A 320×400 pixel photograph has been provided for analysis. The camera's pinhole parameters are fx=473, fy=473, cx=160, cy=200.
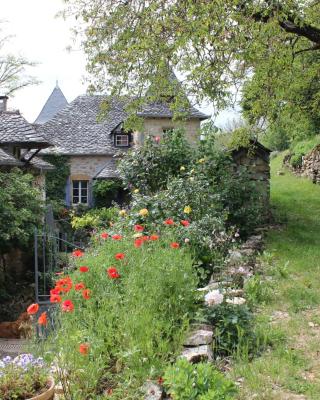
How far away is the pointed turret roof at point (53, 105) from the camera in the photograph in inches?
1382

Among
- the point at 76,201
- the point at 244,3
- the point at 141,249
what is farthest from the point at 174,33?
the point at 76,201

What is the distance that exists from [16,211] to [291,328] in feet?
29.6

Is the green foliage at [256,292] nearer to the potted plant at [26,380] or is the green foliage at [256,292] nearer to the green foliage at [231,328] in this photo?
the green foliage at [231,328]

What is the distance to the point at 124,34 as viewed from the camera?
863 cm

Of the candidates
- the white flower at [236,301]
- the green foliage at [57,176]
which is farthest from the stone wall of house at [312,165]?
the white flower at [236,301]

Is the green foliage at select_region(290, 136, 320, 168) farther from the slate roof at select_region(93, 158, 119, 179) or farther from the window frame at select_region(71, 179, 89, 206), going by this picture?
the window frame at select_region(71, 179, 89, 206)

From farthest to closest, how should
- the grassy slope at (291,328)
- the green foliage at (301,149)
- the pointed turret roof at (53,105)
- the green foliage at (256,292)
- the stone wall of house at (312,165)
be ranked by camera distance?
the pointed turret roof at (53,105), the green foliage at (301,149), the stone wall of house at (312,165), the green foliage at (256,292), the grassy slope at (291,328)

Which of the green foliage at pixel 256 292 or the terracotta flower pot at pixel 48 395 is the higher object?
the green foliage at pixel 256 292

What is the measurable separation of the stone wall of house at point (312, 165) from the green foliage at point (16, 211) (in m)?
12.1

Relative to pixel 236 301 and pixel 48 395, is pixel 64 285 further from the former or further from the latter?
pixel 236 301

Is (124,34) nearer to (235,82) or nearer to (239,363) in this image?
(235,82)

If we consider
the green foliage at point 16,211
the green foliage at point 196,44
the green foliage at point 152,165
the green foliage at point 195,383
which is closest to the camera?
the green foliage at point 195,383

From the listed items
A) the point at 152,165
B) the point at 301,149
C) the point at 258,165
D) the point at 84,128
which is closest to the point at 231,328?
the point at 152,165

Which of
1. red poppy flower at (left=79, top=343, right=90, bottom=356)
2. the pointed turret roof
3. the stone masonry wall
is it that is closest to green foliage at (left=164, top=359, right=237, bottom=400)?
red poppy flower at (left=79, top=343, right=90, bottom=356)
